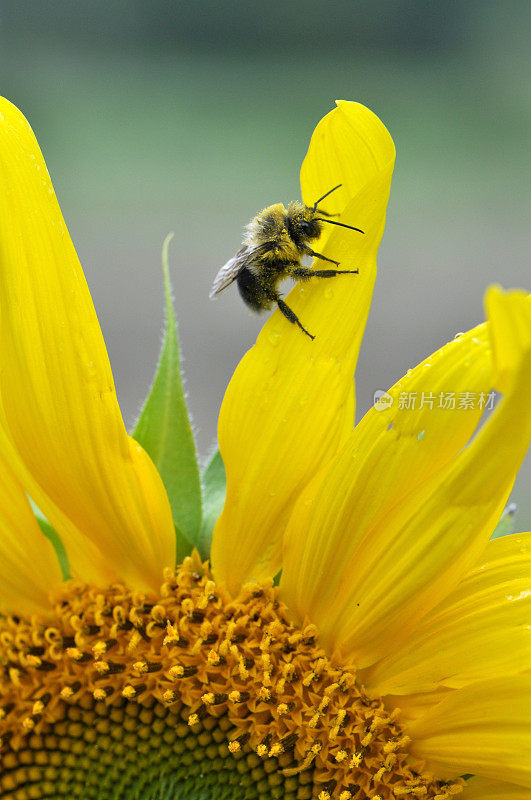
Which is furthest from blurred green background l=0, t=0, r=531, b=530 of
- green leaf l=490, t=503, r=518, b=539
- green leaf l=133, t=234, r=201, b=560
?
green leaf l=133, t=234, r=201, b=560

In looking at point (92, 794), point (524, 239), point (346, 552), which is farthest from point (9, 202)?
point (524, 239)

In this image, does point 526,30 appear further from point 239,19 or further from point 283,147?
point 283,147

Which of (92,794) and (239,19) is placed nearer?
(92,794)

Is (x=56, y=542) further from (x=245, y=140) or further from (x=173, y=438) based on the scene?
(x=245, y=140)

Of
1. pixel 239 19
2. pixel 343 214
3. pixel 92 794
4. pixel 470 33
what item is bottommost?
pixel 92 794

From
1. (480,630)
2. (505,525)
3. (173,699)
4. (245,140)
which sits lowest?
(173,699)

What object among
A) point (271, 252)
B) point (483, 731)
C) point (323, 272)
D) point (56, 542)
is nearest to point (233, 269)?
point (271, 252)

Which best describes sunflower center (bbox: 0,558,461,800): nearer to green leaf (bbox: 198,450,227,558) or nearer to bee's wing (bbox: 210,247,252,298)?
green leaf (bbox: 198,450,227,558)
